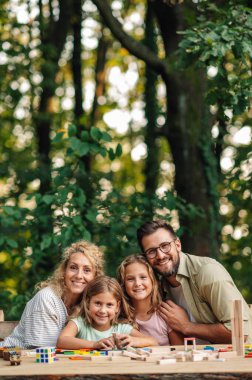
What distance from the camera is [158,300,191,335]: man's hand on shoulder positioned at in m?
5.45

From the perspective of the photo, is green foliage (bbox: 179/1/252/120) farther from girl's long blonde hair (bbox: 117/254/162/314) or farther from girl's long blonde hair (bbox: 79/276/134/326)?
girl's long blonde hair (bbox: 79/276/134/326)

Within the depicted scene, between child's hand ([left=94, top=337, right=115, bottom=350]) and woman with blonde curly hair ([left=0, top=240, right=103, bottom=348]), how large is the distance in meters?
0.53

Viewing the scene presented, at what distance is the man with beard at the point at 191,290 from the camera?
17.7ft

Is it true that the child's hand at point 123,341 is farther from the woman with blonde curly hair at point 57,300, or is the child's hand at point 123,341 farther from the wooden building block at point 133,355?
the woman with blonde curly hair at point 57,300

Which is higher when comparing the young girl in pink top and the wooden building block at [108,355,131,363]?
the young girl in pink top

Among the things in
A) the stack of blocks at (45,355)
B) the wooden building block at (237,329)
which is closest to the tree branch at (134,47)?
the wooden building block at (237,329)

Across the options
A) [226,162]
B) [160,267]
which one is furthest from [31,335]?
[226,162]

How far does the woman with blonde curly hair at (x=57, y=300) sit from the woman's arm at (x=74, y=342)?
0.17 metres

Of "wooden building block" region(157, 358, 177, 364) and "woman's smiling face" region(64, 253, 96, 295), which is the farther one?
"woman's smiling face" region(64, 253, 96, 295)

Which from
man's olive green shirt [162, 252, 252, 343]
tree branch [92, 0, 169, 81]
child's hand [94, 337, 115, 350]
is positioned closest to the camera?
child's hand [94, 337, 115, 350]

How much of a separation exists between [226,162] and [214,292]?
5960 mm

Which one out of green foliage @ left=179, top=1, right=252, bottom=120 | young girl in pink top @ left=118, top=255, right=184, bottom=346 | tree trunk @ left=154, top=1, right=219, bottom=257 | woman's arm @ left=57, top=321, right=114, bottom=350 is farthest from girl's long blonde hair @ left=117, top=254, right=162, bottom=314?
tree trunk @ left=154, top=1, right=219, bottom=257

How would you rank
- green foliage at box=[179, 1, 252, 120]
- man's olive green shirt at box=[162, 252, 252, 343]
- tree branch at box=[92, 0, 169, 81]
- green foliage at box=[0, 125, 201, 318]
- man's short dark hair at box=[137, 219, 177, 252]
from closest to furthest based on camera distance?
man's olive green shirt at box=[162, 252, 252, 343]
man's short dark hair at box=[137, 219, 177, 252]
green foliage at box=[179, 1, 252, 120]
green foliage at box=[0, 125, 201, 318]
tree branch at box=[92, 0, 169, 81]

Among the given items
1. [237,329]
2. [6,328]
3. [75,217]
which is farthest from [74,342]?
[75,217]
